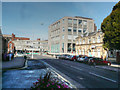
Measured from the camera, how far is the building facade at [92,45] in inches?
1336

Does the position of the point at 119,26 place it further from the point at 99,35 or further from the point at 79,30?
the point at 79,30

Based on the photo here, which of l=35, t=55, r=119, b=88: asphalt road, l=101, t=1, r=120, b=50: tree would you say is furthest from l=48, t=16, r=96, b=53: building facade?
l=35, t=55, r=119, b=88: asphalt road

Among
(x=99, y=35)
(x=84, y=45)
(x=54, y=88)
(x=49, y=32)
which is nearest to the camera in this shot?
(x=54, y=88)

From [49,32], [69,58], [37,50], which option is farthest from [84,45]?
[37,50]

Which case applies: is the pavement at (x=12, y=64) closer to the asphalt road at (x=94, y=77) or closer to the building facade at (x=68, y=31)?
the asphalt road at (x=94, y=77)

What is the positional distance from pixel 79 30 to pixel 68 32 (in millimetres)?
9797

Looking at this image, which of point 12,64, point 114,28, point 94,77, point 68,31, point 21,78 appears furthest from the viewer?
point 68,31

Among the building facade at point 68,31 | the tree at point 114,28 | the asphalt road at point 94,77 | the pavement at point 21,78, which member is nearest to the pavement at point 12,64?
the pavement at point 21,78

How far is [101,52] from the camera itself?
33812 mm

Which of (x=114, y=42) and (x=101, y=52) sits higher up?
(x=114, y=42)

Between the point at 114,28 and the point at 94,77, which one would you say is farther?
the point at 114,28

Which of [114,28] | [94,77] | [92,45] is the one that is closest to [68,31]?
[92,45]

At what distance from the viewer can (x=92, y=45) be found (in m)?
38.5

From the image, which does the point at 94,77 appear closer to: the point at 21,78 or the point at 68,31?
the point at 21,78
